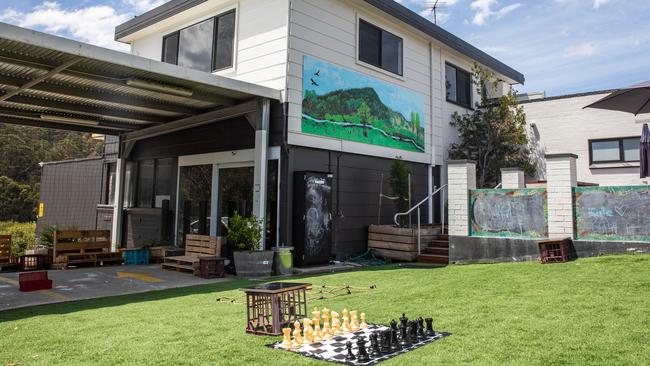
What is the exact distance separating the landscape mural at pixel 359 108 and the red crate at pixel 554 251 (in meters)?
5.79

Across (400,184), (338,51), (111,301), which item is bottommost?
(111,301)

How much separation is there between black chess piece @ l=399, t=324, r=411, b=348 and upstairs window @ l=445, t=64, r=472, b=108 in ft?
46.9

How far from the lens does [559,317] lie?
5.00 m

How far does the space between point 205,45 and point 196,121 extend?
7.83 feet

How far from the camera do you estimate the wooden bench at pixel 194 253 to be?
10.7 metres

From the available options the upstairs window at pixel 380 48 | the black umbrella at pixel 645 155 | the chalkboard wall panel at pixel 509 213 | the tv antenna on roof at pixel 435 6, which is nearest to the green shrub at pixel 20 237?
the upstairs window at pixel 380 48

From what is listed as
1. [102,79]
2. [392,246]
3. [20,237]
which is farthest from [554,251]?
[20,237]

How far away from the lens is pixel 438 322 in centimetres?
514

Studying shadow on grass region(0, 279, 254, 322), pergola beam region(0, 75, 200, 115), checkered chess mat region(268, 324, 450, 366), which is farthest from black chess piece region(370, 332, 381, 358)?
pergola beam region(0, 75, 200, 115)

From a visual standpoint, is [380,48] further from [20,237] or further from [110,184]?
[20,237]

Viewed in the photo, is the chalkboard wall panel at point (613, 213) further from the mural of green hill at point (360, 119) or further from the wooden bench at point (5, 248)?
the wooden bench at point (5, 248)

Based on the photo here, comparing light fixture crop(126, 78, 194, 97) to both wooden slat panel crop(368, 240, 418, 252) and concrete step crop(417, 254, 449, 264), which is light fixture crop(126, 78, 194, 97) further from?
concrete step crop(417, 254, 449, 264)

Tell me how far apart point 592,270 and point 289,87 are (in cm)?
745

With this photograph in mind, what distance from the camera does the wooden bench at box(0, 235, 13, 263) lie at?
11375 mm
